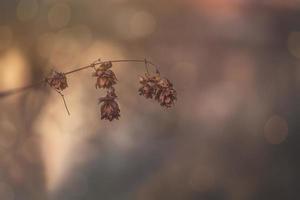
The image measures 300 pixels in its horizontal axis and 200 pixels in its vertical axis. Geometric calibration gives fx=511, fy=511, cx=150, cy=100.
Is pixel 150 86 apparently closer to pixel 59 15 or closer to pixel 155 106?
pixel 155 106

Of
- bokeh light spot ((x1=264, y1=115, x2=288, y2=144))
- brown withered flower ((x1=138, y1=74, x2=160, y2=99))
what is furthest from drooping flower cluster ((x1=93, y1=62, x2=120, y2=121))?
bokeh light spot ((x1=264, y1=115, x2=288, y2=144))

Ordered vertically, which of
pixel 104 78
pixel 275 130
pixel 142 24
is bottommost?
pixel 275 130

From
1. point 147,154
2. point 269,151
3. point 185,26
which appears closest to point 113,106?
point 147,154

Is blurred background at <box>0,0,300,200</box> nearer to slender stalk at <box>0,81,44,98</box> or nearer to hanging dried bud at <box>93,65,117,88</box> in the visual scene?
slender stalk at <box>0,81,44,98</box>

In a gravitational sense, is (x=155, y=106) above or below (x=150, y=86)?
above

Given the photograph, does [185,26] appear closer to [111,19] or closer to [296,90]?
[111,19]

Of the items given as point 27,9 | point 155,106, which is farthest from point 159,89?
point 27,9

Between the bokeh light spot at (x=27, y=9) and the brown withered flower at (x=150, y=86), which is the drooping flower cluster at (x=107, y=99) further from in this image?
the bokeh light spot at (x=27, y=9)

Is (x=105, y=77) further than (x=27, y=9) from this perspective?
No
